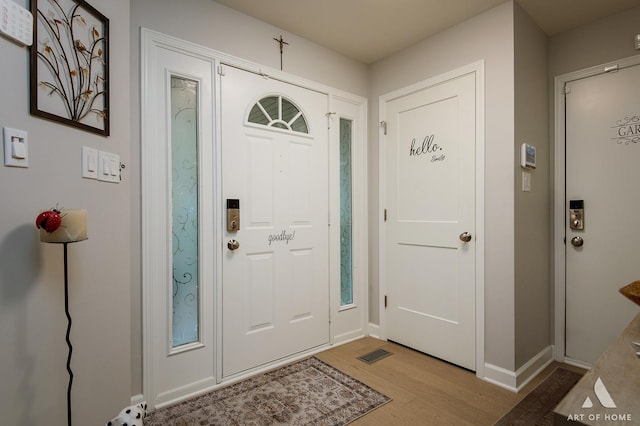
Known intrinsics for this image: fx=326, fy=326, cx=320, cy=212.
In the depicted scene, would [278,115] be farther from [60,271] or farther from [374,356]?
[374,356]

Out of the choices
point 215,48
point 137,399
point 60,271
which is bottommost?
point 137,399

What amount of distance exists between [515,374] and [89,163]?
2.72 meters

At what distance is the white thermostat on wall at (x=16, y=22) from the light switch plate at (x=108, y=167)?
19.5 inches

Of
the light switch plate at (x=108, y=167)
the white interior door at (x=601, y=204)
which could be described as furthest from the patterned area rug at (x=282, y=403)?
the white interior door at (x=601, y=204)

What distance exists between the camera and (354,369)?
95.3 inches

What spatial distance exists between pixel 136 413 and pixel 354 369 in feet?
5.12

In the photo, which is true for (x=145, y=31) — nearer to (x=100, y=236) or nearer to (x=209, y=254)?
(x=100, y=236)

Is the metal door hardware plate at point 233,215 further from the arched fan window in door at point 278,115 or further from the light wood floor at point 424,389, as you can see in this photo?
the light wood floor at point 424,389

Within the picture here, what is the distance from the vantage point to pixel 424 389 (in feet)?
7.07

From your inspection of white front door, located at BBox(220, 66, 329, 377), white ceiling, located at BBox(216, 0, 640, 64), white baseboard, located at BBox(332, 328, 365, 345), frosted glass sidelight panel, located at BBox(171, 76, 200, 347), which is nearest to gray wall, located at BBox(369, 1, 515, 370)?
white ceiling, located at BBox(216, 0, 640, 64)

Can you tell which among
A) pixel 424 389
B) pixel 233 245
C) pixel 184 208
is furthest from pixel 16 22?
pixel 424 389

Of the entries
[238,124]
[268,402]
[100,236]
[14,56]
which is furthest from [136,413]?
[238,124]

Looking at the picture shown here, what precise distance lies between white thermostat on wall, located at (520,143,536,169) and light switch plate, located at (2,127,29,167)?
2651 millimetres

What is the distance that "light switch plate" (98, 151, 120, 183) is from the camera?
1488mm
